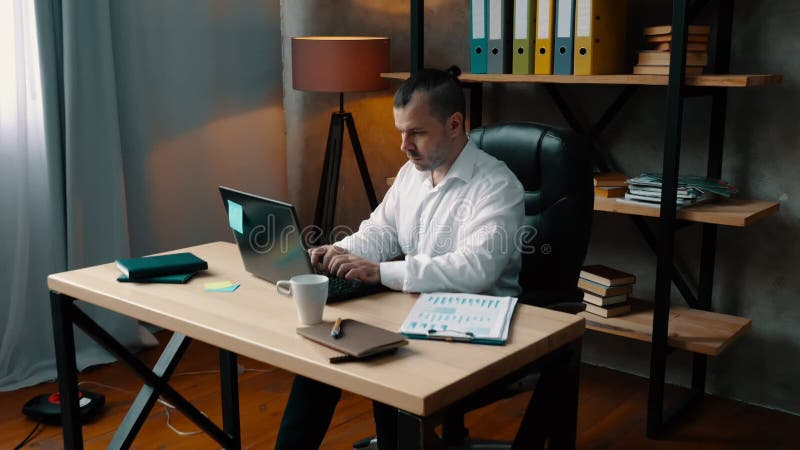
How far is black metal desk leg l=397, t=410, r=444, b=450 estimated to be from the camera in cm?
128

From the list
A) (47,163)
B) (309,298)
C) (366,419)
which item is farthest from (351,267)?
(47,163)

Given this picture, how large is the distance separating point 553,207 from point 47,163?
201cm

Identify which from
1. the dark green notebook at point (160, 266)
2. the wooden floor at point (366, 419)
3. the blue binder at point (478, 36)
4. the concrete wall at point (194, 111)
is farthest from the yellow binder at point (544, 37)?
the concrete wall at point (194, 111)

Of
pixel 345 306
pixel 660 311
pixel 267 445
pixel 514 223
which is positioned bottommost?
pixel 267 445

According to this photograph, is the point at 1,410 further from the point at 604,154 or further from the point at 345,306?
the point at 604,154

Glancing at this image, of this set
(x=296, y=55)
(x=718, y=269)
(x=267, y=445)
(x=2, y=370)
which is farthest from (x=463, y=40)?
(x=2, y=370)

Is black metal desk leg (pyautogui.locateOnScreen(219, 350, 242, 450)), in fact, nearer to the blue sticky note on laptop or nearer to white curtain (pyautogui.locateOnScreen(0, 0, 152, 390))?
the blue sticky note on laptop

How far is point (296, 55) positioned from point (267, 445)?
165cm

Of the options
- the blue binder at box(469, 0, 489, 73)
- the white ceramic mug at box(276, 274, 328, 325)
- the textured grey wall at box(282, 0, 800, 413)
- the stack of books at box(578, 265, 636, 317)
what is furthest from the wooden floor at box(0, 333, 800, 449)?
the blue binder at box(469, 0, 489, 73)

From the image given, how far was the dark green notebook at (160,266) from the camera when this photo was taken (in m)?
1.94

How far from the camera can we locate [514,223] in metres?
2.03

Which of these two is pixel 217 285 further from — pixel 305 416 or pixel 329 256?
pixel 305 416

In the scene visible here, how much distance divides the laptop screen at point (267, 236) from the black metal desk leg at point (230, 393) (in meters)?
0.43

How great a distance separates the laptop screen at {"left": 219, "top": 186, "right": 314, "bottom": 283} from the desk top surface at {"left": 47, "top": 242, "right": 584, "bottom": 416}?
0.05 meters
